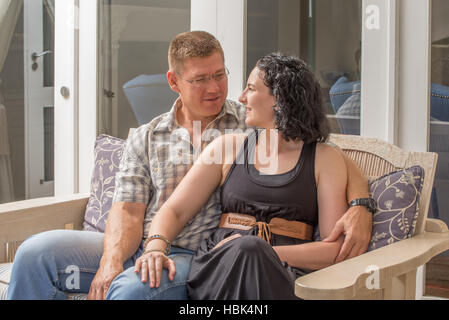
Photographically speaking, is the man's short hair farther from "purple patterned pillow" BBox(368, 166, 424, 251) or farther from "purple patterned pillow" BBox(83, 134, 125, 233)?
"purple patterned pillow" BBox(368, 166, 424, 251)

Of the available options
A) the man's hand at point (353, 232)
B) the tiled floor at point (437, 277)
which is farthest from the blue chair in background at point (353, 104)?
the man's hand at point (353, 232)

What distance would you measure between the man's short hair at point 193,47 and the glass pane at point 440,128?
0.81 metres

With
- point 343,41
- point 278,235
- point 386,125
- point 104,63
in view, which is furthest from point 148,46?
point 278,235

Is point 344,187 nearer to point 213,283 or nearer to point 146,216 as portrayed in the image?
point 213,283

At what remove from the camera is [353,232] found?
158 centimetres

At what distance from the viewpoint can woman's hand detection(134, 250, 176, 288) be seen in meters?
1.52

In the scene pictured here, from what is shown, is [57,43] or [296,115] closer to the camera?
[296,115]

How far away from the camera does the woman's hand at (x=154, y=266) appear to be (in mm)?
1516

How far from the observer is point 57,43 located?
2945mm

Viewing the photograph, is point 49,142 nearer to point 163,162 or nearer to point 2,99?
point 2,99

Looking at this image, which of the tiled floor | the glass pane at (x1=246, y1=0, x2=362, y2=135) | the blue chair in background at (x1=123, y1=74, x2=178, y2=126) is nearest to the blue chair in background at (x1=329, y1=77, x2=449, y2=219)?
the glass pane at (x1=246, y1=0, x2=362, y2=135)

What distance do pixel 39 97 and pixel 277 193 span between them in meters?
1.84

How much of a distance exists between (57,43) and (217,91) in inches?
53.2

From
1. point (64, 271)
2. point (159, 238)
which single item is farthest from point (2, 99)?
point (159, 238)
